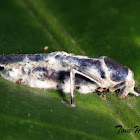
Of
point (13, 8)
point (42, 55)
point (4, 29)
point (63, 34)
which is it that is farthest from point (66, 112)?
point (13, 8)

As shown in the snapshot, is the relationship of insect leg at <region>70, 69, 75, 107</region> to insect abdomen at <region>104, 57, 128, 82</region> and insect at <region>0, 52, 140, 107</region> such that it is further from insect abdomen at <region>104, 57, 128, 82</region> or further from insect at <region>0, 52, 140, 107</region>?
insect abdomen at <region>104, 57, 128, 82</region>

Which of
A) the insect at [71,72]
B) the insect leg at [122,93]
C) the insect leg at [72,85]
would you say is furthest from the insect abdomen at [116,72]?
the insect leg at [72,85]

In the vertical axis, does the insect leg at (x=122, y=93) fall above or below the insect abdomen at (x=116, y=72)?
below

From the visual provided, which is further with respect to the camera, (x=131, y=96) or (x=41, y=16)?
(x=41, y=16)

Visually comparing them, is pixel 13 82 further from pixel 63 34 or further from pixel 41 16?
pixel 41 16

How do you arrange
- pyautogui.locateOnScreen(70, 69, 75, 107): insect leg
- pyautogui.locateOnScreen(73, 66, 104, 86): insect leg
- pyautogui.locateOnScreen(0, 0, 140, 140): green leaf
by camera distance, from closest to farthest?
1. pyautogui.locateOnScreen(0, 0, 140, 140): green leaf
2. pyautogui.locateOnScreen(70, 69, 75, 107): insect leg
3. pyautogui.locateOnScreen(73, 66, 104, 86): insect leg

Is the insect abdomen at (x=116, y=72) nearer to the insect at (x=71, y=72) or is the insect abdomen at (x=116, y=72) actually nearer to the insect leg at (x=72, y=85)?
the insect at (x=71, y=72)

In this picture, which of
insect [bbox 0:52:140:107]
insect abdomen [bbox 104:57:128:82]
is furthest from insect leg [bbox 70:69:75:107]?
insect abdomen [bbox 104:57:128:82]
